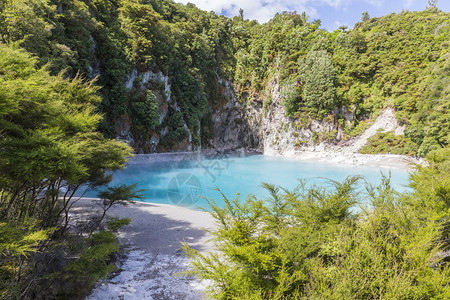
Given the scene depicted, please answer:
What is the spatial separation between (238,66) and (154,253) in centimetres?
4656

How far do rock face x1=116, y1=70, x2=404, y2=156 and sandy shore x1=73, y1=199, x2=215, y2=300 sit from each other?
51.2 feet

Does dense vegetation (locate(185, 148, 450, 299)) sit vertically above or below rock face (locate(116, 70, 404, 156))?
below

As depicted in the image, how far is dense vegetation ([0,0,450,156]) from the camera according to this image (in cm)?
2038

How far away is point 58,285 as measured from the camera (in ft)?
12.0

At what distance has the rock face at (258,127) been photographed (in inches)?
1056

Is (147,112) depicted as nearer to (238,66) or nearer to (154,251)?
(154,251)

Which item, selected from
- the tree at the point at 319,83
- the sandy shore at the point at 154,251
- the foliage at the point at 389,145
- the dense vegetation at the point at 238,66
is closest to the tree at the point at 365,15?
the dense vegetation at the point at 238,66

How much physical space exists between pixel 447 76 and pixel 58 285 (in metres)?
33.3

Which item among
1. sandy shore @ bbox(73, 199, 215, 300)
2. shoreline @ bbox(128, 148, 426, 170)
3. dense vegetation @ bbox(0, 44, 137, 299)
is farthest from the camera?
shoreline @ bbox(128, 148, 426, 170)

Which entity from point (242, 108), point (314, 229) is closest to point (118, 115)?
point (314, 229)

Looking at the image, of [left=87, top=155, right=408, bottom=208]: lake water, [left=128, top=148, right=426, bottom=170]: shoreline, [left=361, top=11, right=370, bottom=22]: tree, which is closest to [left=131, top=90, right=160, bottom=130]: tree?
[left=128, top=148, right=426, bottom=170]: shoreline

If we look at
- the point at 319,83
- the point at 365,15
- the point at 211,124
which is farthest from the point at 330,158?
the point at 365,15

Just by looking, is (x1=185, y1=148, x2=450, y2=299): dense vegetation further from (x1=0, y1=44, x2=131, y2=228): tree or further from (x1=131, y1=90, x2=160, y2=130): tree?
(x1=131, y1=90, x2=160, y2=130): tree

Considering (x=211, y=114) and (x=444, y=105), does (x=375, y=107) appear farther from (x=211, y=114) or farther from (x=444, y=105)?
(x=211, y=114)
